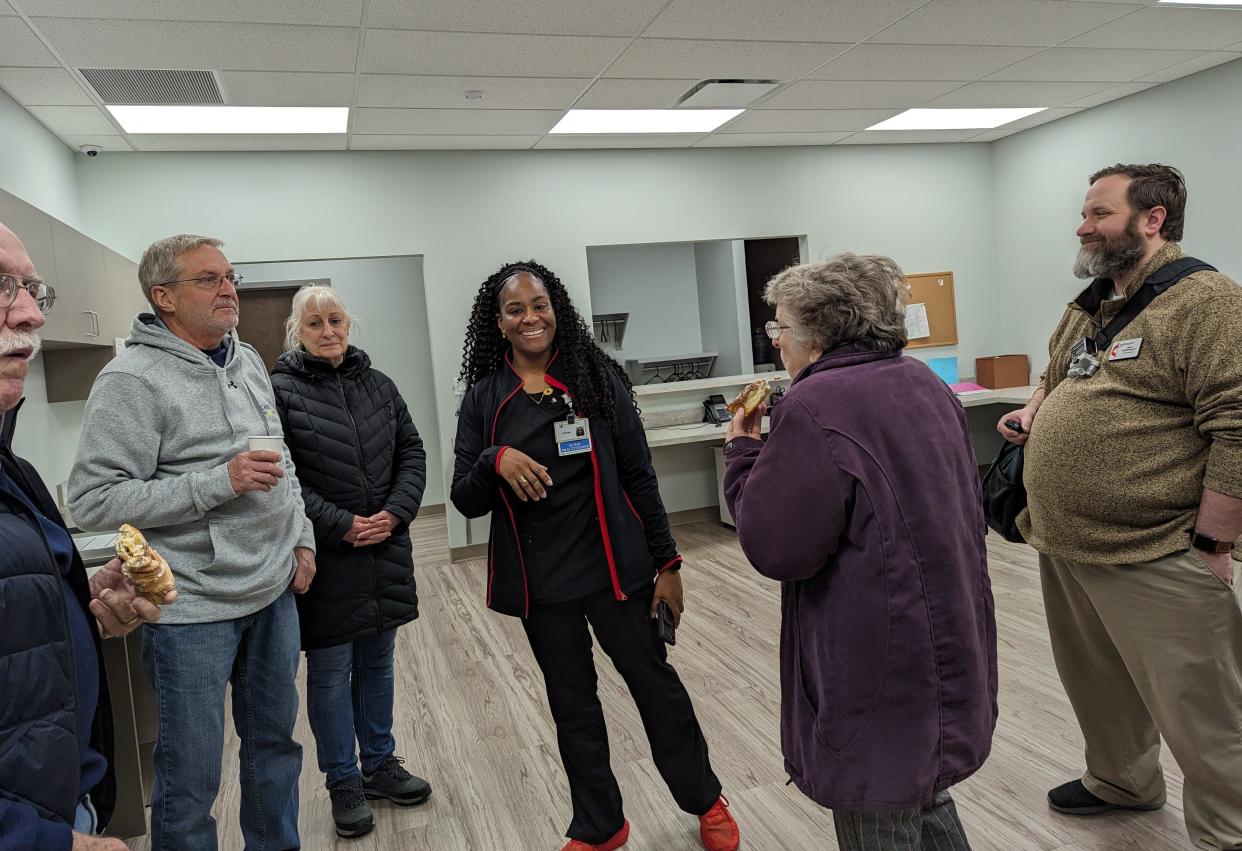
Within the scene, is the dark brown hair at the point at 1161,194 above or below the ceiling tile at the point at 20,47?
below

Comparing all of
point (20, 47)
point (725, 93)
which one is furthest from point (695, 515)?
point (20, 47)

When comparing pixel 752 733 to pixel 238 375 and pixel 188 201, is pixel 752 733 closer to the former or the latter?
pixel 238 375

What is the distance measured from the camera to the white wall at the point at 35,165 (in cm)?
371

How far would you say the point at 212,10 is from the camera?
121 inches

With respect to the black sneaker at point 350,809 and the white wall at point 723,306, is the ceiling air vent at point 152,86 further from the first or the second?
the white wall at point 723,306

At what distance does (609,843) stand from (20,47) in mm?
3747

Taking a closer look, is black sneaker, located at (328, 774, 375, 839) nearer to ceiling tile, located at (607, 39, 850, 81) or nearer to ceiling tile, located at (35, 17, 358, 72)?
ceiling tile, located at (35, 17, 358, 72)

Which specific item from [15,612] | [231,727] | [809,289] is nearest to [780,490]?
[809,289]

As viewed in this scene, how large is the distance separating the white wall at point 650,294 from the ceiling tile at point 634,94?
3.06 metres

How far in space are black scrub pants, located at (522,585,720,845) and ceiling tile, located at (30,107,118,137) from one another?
3.83 meters

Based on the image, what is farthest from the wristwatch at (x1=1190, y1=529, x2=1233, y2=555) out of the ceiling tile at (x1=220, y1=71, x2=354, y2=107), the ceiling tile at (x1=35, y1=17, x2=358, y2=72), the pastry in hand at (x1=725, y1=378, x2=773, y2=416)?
the ceiling tile at (x1=220, y1=71, x2=354, y2=107)

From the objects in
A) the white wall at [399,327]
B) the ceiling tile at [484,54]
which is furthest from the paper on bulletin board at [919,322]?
the white wall at [399,327]

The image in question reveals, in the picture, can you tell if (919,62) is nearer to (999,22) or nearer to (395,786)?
(999,22)

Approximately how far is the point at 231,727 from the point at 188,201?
10.9ft
